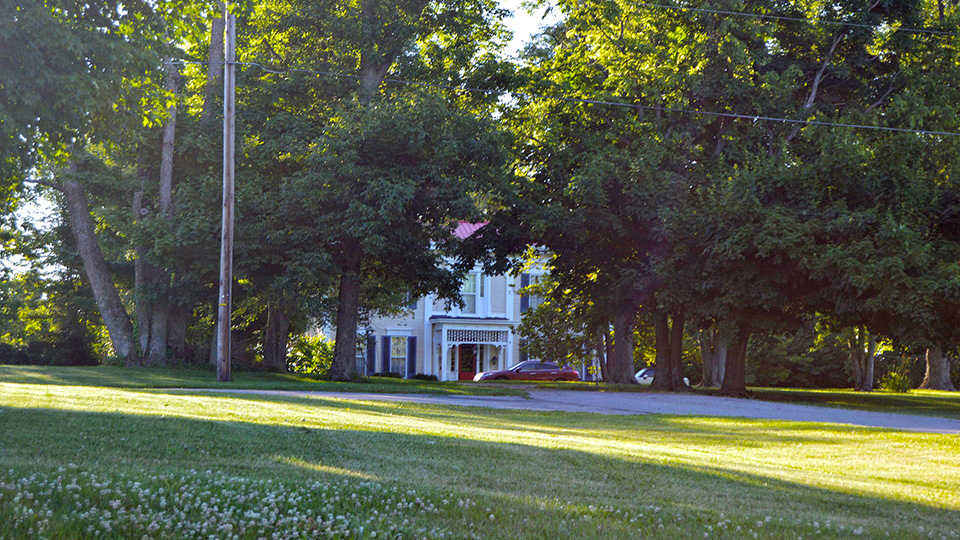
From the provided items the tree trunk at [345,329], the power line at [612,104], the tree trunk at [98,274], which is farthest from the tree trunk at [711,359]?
the tree trunk at [98,274]

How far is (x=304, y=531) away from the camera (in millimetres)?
5098

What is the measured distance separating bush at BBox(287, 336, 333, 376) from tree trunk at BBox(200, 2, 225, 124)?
44.1ft

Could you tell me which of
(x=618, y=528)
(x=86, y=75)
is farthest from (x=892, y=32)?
(x=618, y=528)

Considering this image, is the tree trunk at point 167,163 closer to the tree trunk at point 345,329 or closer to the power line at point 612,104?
the power line at point 612,104

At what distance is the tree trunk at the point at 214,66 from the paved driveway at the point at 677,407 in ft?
40.2

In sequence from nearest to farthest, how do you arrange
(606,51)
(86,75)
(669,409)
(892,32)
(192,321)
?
(86,75)
(669,409)
(892,32)
(606,51)
(192,321)

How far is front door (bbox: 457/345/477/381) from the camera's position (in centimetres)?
5088

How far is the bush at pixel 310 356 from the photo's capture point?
132ft

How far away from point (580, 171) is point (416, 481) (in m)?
20.0

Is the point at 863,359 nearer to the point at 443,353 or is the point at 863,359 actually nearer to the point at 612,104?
the point at 443,353

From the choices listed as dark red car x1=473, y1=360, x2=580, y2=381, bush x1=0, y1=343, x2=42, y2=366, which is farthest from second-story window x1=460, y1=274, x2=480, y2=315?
bush x1=0, y1=343, x2=42, y2=366

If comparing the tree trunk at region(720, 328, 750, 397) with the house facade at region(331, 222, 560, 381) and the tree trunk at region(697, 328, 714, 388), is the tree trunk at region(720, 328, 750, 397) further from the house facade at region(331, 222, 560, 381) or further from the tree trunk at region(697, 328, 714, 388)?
the house facade at region(331, 222, 560, 381)

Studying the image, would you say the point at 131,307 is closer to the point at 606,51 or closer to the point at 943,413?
the point at 606,51

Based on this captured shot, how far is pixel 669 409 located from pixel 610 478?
498 inches
